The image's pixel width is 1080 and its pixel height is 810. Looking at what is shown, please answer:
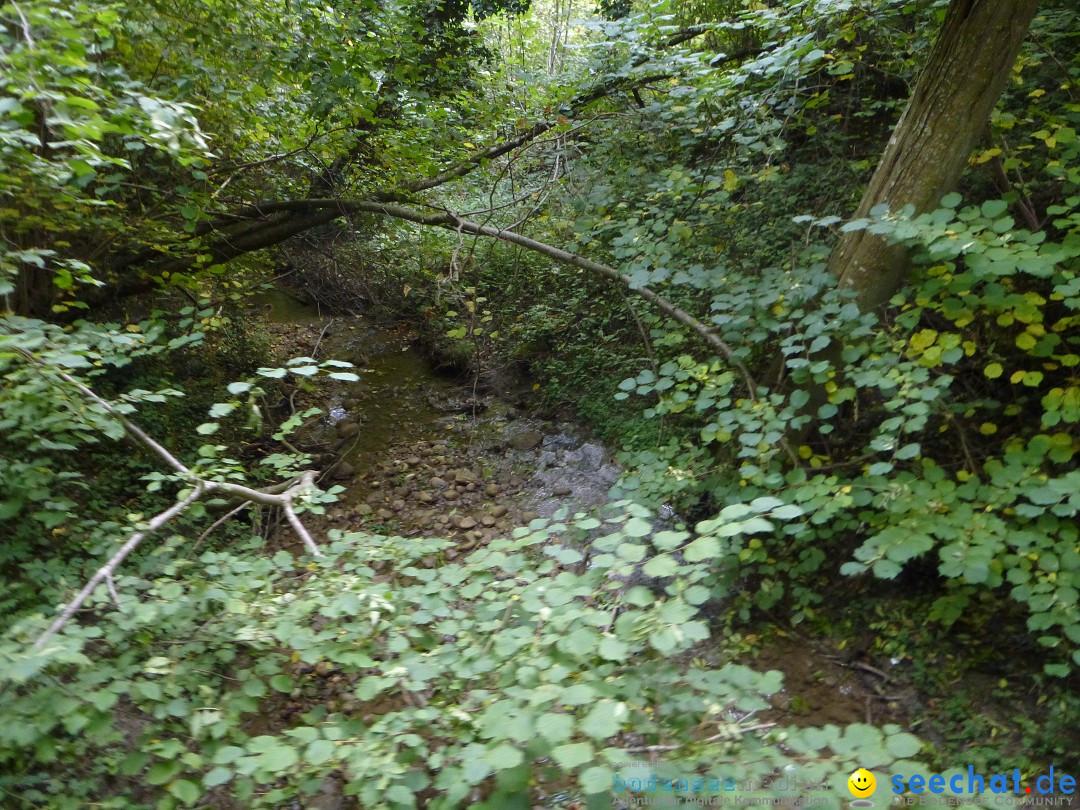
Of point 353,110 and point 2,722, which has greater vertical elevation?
point 353,110

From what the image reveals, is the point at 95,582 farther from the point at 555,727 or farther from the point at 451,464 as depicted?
the point at 451,464

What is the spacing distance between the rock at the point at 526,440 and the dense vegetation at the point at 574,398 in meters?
0.47

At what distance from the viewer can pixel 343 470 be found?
524cm

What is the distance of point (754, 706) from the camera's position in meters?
1.36

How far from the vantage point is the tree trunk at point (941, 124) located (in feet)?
7.69

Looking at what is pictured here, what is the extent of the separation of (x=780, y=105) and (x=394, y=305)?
4803 millimetres

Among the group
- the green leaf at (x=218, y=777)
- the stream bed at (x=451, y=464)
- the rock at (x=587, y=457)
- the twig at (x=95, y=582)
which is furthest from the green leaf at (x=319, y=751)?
the rock at (x=587, y=457)

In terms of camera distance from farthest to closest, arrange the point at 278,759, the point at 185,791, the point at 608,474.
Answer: the point at 608,474
the point at 185,791
the point at 278,759

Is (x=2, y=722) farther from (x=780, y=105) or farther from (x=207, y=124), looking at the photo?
(x=780, y=105)

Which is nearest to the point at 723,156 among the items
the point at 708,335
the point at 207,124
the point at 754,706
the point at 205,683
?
the point at 708,335

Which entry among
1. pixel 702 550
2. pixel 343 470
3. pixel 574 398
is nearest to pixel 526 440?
pixel 574 398

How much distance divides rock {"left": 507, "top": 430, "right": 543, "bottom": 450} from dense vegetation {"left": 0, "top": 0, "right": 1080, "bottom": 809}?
0.47 m

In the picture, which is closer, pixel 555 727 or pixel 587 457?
pixel 555 727

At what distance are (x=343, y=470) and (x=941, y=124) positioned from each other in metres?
4.82
